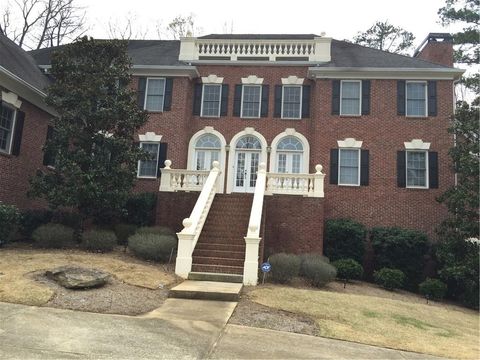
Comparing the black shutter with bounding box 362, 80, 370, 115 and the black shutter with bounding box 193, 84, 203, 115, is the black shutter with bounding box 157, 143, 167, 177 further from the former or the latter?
the black shutter with bounding box 362, 80, 370, 115

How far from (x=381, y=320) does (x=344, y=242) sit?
7.11m

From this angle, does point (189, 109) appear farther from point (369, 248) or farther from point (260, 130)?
point (369, 248)

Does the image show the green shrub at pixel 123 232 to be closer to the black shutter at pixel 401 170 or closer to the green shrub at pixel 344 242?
the green shrub at pixel 344 242

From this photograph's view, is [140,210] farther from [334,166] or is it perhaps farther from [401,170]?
[401,170]

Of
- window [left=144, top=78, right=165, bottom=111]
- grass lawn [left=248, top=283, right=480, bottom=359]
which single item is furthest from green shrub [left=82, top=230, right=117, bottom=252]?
window [left=144, top=78, right=165, bottom=111]

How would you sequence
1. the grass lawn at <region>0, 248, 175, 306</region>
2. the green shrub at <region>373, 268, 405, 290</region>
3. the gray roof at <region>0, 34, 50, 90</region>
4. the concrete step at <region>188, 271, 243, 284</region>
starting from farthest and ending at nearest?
the gray roof at <region>0, 34, 50, 90</region>, the green shrub at <region>373, 268, 405, 290</region>, the concrete step at <region>188, 271, 243, 284</region>, the grass lawn at <region>0, 248, 175, 306</region>

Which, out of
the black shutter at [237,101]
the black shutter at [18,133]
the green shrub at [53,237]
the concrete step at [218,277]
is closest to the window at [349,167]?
the black shutter at [237,101]

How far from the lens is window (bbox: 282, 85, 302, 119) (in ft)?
64.4

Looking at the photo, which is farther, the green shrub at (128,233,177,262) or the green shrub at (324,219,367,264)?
the green shrub at (324,219,367,264)

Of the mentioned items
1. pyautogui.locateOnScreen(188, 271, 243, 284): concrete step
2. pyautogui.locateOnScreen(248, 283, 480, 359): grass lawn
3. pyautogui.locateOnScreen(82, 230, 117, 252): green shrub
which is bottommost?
pyautogui.locateOnScreen(248, 283, 480, 359): grass lawn

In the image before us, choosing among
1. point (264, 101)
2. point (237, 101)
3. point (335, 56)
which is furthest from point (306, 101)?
point (237, 101)

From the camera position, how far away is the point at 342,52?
21.3 metres

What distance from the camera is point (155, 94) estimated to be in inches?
781

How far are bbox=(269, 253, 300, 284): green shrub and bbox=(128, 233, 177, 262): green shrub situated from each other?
124 inches
